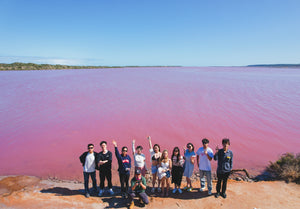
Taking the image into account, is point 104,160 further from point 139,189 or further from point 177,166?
A: point 177,166

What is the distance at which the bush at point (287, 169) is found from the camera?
542 cm

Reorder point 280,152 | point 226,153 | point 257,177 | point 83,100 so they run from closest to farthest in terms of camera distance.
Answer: point 226,153, point 257,177, point 280,152, point 83,100

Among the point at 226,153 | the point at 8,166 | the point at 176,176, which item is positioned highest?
the point at 226,153

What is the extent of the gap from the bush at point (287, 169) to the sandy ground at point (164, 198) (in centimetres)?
36

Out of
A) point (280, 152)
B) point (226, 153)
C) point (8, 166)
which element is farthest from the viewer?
point (280, 152)

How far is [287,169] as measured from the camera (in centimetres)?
568

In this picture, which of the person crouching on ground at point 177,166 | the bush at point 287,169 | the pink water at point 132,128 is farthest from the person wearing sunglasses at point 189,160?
the bush at point 287,169

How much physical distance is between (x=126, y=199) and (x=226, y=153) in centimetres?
309

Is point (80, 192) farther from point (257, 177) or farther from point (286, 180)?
point (286, 180)

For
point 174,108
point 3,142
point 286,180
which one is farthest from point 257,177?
point 3,142

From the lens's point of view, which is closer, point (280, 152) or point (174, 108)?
point (280, 152)

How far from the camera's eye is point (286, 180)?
546 cm

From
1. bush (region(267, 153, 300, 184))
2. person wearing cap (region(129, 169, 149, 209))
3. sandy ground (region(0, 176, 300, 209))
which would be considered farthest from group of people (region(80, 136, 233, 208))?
bush (region(267, 153, 300, 184))

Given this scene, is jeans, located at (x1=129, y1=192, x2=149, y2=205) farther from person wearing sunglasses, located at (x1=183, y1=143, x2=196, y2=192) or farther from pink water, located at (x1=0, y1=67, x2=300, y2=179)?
pink water, located at (x1=0, y1=67, x2=300, y2=179)
